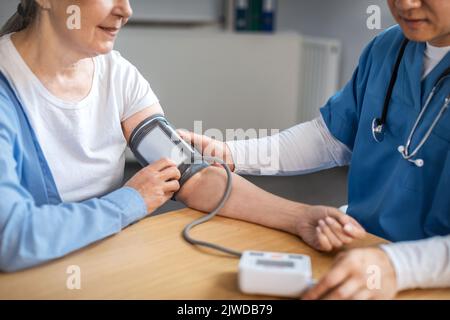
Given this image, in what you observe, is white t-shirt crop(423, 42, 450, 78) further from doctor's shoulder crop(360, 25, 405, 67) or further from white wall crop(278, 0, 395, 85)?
white wall crop(278, 0, 395, 85)

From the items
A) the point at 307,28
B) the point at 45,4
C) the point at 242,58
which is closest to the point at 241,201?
the point at 45,4

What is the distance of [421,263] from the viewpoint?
864 mm

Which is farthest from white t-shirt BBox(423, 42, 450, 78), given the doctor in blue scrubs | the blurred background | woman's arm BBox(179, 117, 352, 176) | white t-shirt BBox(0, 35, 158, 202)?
the blurred background

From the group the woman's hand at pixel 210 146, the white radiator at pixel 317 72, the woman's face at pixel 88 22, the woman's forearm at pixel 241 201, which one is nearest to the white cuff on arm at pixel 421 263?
the woman's forearm at pixel 241 201

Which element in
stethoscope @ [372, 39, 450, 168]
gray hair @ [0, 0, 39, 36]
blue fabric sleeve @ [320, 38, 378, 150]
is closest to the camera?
stethoscope @ [372, 39, 450, 168]

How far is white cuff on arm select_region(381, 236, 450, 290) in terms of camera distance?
2.79ft

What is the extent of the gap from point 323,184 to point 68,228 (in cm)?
Answer: 276

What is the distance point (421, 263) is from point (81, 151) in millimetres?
780

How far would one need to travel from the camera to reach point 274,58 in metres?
3.58

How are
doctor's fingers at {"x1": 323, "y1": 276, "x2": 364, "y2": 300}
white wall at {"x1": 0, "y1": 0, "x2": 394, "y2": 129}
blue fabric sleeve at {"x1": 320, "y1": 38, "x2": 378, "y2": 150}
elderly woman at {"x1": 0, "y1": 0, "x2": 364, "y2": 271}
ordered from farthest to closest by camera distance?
white wall at {"x1": 0, "y1": 0, "x2": 394, "y2": 129}, blue fabric sleeve at {"x1": 320, "y1": 38, "x2": 378, "y2": 150}, elderly woman at {"x1": 0, "y1": 0, "x2": 364, "y2": 271}, doctor's fingers at {"x1": 323, "y1": 276, "x2": 364, "y2": 300}

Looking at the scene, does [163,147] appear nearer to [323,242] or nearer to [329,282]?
[323,242]

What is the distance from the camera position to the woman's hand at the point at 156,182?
111cm

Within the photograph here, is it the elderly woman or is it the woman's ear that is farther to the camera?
the woman's ear
